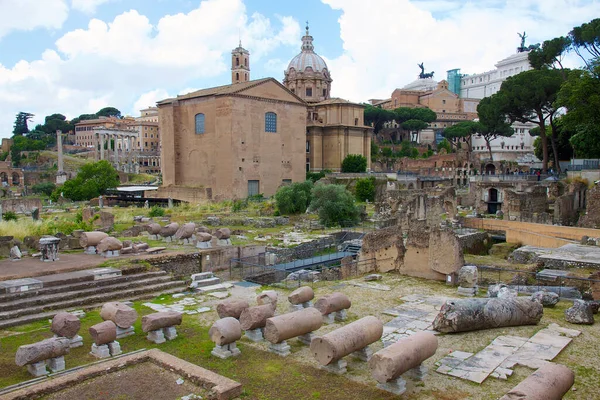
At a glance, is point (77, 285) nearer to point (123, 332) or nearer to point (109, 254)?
point (123, 332)

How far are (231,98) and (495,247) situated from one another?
1051 inches

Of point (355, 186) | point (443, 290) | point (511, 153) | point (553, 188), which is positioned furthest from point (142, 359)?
point (511, 153)

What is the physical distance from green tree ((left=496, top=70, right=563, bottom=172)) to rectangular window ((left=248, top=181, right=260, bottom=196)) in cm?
2098

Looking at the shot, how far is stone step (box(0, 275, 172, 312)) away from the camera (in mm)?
10773

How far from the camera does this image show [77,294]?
11727 millimetres

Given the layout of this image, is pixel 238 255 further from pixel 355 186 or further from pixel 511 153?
pixel 511 153

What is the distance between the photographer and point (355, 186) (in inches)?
1727

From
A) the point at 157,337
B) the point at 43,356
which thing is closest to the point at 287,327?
the point at 157,337

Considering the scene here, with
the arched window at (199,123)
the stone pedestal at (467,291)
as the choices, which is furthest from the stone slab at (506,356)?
the arched window at (199,123)

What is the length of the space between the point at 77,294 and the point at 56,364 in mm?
3940

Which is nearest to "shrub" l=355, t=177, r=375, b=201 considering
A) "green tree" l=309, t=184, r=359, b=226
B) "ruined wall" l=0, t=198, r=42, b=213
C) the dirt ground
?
"green tree" l=309, t=184, r=359, b=226

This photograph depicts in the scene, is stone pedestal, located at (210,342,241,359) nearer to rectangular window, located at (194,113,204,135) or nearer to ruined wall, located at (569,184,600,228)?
ruined wall, located at (569,184,600,228)

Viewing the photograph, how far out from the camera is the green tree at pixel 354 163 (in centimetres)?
5334

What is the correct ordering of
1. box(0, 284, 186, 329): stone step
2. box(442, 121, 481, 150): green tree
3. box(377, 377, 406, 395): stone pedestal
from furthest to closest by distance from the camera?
box(442, 121, 481, 150): green tree → box(0, 284, 186, 329): stone step → box(377, 377, 406, 395): stone pedestal
